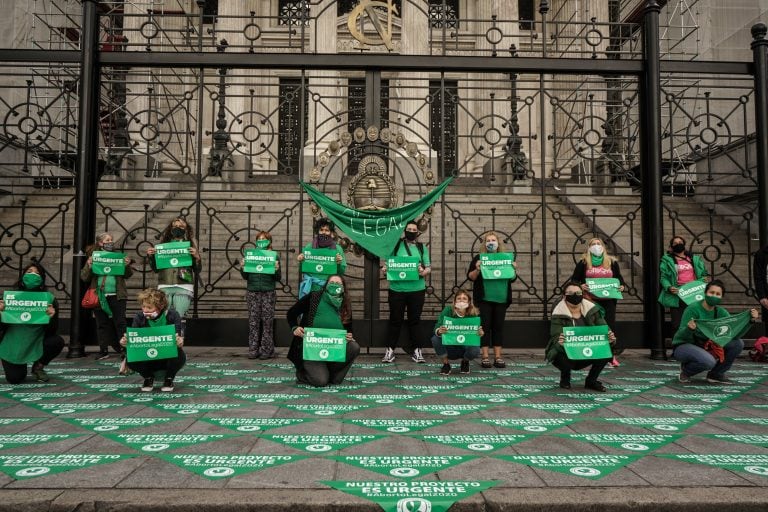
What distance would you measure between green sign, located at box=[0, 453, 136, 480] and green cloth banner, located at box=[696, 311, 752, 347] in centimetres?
645

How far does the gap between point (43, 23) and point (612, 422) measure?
2106cm

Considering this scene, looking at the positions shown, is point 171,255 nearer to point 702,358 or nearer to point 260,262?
point 260,262

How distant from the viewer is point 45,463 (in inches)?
150

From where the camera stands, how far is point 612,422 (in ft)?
16.7

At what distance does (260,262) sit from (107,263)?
2280mm

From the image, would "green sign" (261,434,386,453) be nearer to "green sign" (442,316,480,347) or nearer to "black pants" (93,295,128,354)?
"green sign" (442,316,480,347)

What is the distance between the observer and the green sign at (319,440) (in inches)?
167

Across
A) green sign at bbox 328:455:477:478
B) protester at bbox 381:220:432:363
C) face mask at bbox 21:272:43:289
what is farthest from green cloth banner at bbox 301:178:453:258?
green sign at bbox 328:455:477:478

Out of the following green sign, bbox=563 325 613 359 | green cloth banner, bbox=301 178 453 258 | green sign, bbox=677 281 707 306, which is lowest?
green sign, bbox=563 325 613 359

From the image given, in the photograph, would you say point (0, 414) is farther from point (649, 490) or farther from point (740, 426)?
point (740, 426)

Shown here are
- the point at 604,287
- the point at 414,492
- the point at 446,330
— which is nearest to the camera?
the point at 414,492

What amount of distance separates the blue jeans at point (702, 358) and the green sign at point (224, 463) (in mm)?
5217

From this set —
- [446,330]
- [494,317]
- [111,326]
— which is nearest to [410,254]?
[494,317]

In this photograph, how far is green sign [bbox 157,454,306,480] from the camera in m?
3.67
